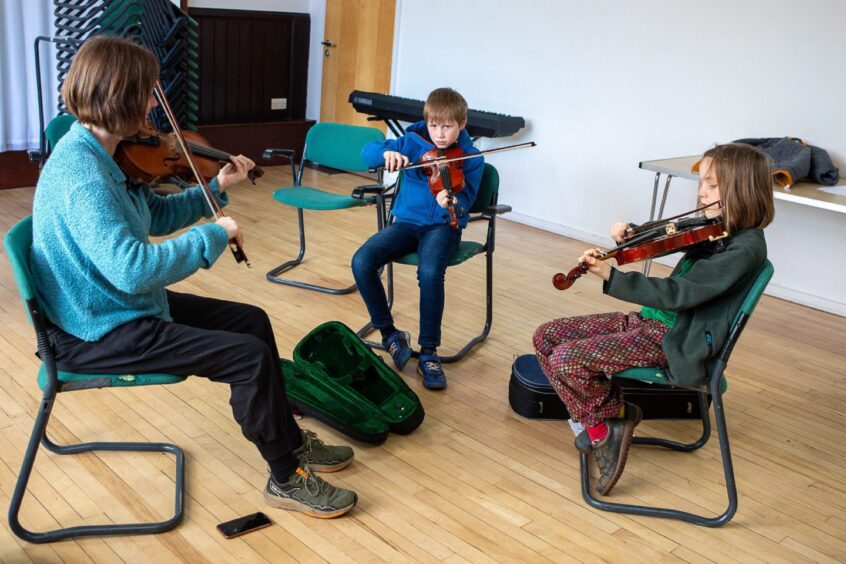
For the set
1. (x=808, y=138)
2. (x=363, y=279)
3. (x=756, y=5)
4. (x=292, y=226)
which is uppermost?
A: (x=756, y=5)

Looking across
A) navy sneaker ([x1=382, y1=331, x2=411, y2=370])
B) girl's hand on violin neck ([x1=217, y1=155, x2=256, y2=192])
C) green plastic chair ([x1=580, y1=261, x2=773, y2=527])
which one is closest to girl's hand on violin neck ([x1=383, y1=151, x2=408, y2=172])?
navy sneaker ([x1=382, y1=331, x2=411, y2=370])

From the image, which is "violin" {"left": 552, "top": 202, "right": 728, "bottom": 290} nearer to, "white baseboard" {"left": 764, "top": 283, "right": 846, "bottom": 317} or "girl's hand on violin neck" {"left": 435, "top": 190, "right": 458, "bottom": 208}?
"girl's hand on violin neck" {"left": 435, "top": 190, "right": 458, "bottom": 208}

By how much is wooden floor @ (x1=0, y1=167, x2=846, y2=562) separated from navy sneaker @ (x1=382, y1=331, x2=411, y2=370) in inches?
2.7

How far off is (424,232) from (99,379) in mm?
1404

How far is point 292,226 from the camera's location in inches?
184

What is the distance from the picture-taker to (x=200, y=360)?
190cm

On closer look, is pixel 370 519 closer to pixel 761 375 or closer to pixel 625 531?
pixel 625 531

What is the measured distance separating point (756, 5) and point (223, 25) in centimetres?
345

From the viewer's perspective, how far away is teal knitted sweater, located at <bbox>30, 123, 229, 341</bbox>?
1747 mm

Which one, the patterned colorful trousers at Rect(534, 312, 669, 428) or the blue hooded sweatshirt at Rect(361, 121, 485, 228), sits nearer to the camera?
the patterned colorful trousers at Rect(534, 312, 669, 428)

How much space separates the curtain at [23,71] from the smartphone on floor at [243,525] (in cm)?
354

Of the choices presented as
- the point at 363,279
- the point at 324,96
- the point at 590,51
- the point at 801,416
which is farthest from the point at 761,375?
the point at 324,96

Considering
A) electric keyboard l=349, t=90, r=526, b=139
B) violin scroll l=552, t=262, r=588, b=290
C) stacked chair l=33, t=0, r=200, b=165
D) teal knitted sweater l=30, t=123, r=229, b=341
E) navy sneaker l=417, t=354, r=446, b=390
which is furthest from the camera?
electric keyboard l=349, t=90, r=526, b=139

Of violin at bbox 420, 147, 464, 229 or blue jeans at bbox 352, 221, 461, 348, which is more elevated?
violin at bbox 420, 147, 464, 229
